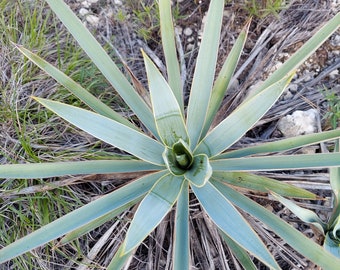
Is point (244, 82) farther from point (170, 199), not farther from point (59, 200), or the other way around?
point (59, 200)

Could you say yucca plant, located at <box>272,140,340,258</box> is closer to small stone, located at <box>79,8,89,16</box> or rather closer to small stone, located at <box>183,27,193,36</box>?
small stone, located at <box>183,27,193,36</box>

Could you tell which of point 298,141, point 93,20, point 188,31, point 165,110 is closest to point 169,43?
point 165,110

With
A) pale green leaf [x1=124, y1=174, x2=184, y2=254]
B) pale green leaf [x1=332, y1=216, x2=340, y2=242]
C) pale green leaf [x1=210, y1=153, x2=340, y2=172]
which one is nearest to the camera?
pale green leaf [x1=124, y1=174, x2=184, y2=254]

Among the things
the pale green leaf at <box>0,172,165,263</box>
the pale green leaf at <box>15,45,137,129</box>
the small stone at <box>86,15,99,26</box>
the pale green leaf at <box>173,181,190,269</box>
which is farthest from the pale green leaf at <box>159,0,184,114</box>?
the small stone at <box>86,15,99,26</box>

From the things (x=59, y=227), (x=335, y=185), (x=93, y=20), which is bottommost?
(x=335, y=185)

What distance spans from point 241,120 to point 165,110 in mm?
217

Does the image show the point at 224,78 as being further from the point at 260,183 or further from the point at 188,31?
the point at 188,31

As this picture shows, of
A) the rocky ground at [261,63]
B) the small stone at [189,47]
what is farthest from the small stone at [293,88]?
the small stone at [189,47]

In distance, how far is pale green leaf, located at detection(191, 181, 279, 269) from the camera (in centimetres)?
111

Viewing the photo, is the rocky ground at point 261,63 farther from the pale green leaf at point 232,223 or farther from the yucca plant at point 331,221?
the pale green leaf at point 232,223

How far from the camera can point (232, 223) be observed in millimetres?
1169

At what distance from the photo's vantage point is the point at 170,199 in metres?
1.23

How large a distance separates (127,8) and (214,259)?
121 cm

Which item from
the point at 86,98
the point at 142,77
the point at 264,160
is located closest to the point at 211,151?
the point at 264,160
